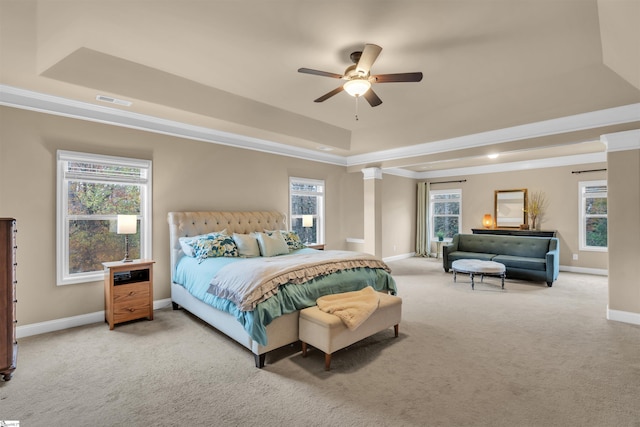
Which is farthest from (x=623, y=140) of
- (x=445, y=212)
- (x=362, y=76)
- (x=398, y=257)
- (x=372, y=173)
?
(x=398, y=257)

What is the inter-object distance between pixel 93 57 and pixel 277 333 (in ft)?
9.92

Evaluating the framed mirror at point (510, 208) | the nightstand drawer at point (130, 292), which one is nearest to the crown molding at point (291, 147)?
the framed mirror at point (510, 208)

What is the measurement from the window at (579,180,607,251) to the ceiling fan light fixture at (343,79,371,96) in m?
6.66

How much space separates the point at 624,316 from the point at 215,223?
17.9ft

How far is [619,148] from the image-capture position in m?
3.87

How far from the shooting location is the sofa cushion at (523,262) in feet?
19.1

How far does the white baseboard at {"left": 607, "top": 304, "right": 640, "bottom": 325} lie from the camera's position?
149 inches

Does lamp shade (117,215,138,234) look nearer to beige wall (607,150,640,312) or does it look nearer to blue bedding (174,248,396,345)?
blue bedding (174,248,396,345)

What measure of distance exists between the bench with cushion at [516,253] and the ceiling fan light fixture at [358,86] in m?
5.08

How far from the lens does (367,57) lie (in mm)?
2467

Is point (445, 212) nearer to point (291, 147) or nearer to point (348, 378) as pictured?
point (291, 147)

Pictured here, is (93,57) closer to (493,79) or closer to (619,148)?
(493,79)

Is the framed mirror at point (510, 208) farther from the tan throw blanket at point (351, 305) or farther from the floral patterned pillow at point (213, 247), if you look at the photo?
the floral patterned pillow at point (213, 247)

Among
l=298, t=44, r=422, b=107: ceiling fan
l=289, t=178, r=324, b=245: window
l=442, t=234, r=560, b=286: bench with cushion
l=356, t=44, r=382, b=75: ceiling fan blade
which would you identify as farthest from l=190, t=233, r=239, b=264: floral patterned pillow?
l=442, t=234, r=560, b=286: bench with cushion
